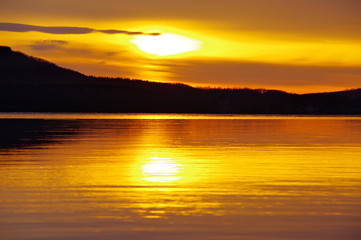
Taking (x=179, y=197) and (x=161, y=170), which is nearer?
(x=179, y=197)

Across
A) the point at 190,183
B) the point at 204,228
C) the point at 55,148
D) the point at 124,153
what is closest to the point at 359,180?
the point at 190,183

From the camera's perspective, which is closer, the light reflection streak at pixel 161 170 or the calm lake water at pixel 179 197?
the calm lake water at pixel 179 197

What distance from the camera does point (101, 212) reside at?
1365cm

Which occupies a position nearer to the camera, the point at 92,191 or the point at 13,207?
the point at 13,207

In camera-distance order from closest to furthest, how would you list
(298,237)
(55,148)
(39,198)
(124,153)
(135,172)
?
1. (298,237)
2. (39,198)
3. (135,172)
4. (124,153)
5. (55,148)

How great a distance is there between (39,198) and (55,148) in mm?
15624

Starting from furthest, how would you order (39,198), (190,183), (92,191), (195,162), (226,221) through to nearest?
(195,162)
(190,183)
(92,191)
(39,198)
(226,221)

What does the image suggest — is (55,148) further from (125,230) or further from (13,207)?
(125,230)

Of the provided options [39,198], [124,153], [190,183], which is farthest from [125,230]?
[124,153]

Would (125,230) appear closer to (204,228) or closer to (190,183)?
(204,228)

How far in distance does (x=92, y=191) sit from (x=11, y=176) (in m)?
3.89

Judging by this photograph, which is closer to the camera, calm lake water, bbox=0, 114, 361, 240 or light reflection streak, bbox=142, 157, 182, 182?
calm lake water, bbox=0, 114, 361, 240

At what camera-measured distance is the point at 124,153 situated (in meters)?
28.9

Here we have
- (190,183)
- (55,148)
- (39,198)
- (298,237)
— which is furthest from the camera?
(55,148)
